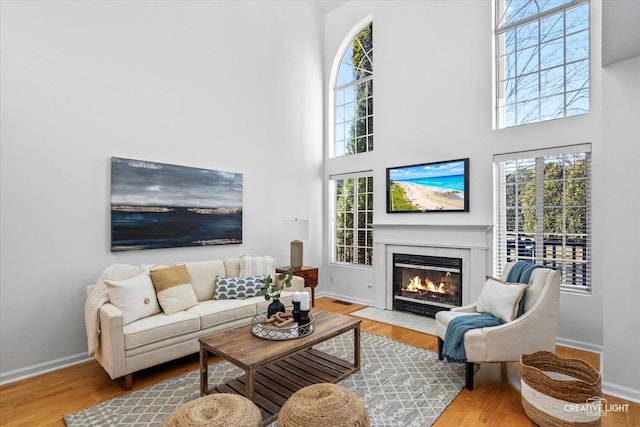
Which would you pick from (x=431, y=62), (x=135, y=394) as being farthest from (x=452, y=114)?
(x=135, y=394)

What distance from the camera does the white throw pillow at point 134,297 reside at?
284cm

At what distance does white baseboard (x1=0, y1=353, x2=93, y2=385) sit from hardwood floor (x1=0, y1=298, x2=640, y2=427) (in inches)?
2.2

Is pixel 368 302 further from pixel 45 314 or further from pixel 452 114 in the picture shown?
pixel 45 314

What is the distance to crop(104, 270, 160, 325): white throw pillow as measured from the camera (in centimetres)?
284

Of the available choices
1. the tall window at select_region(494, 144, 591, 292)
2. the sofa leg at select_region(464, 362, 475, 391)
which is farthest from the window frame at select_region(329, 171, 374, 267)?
the sofa leg at select_region(464, 362, 475, 391)

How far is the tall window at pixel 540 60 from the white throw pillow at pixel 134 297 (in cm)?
433

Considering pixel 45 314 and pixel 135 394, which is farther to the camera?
pixel 45 314

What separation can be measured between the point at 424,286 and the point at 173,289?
126 inches

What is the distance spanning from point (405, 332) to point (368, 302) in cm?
130

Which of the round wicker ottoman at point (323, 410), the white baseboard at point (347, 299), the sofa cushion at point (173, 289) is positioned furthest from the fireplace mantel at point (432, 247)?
the round wicker ottoman at point (323, 410)

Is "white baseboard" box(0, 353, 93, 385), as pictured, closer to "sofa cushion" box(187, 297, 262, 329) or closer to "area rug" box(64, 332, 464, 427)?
"area rug" box(64, 332, 464, 427)

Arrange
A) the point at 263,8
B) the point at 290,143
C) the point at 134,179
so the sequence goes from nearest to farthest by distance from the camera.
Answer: the point at 134,179 → the point at 263,8 → the point at 290,143

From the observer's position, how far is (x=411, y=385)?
105 inches

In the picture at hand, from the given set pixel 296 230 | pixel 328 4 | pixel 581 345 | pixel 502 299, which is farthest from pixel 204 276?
pixel 328 4
